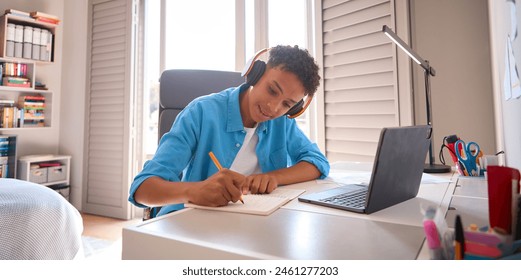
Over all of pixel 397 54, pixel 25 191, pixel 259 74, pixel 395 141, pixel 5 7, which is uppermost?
pixel 5 7

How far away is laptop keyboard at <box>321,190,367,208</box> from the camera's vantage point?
2.06 feet

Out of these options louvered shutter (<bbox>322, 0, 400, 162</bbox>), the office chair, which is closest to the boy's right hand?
the office chair

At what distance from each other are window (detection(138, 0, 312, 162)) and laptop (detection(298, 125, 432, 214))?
162 centimetres

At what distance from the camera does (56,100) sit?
3.26 metres

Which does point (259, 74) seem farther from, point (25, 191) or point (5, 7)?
point (5, 7)

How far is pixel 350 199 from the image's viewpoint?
2.20ft

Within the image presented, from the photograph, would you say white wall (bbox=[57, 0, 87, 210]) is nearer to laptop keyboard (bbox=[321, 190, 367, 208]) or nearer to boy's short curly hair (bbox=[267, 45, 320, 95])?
boy's short curly hair (bbox=[267, 45, 320, 95])

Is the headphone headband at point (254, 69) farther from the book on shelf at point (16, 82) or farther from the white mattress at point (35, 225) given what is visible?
the book on shelf at point (16, 82)

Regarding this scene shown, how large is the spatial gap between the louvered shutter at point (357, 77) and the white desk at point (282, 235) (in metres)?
1.31

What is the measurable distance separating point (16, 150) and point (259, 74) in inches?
108

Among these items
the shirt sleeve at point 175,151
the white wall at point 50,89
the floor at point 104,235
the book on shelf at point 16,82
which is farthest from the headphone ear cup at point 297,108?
the white wall at point 50,89

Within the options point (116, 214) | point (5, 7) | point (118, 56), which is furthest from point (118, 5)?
point (116, 214)

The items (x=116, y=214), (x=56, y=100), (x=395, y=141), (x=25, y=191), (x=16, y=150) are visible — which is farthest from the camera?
(x=56, y=100)

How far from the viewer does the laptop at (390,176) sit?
58 cm
